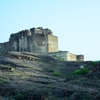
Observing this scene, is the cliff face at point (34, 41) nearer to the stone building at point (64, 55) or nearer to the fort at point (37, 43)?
the fort at point (37, 43)

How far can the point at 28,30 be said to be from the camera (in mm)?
48000

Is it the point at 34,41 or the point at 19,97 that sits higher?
the point at 34,41

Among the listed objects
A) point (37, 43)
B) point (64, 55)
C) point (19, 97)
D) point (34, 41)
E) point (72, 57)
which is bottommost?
point (19, 97)

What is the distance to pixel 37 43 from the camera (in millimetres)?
46094

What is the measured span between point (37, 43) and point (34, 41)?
Result: 1.99 feet

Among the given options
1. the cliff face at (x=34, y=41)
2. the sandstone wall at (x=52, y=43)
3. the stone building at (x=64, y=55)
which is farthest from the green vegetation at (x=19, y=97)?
the sandstone wall at (x=52, y=43)

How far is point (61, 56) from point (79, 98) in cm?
3221

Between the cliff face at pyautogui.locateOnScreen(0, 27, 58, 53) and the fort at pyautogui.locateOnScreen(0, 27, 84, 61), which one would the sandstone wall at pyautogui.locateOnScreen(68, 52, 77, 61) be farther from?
the cliff face at pyautogui.locateOnScreen(0, 27, 58, 53)

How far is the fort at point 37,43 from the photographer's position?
45.9m

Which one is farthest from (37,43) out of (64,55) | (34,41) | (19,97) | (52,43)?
(19,97)

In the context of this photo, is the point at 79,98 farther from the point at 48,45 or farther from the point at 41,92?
the point at 48,45

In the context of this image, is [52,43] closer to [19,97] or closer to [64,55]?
[64,55]

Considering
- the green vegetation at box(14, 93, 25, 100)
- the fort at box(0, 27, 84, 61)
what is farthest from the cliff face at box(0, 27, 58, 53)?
the green vegetation at box(14, 93, 25, 100)

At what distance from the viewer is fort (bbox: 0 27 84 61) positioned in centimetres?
4591
